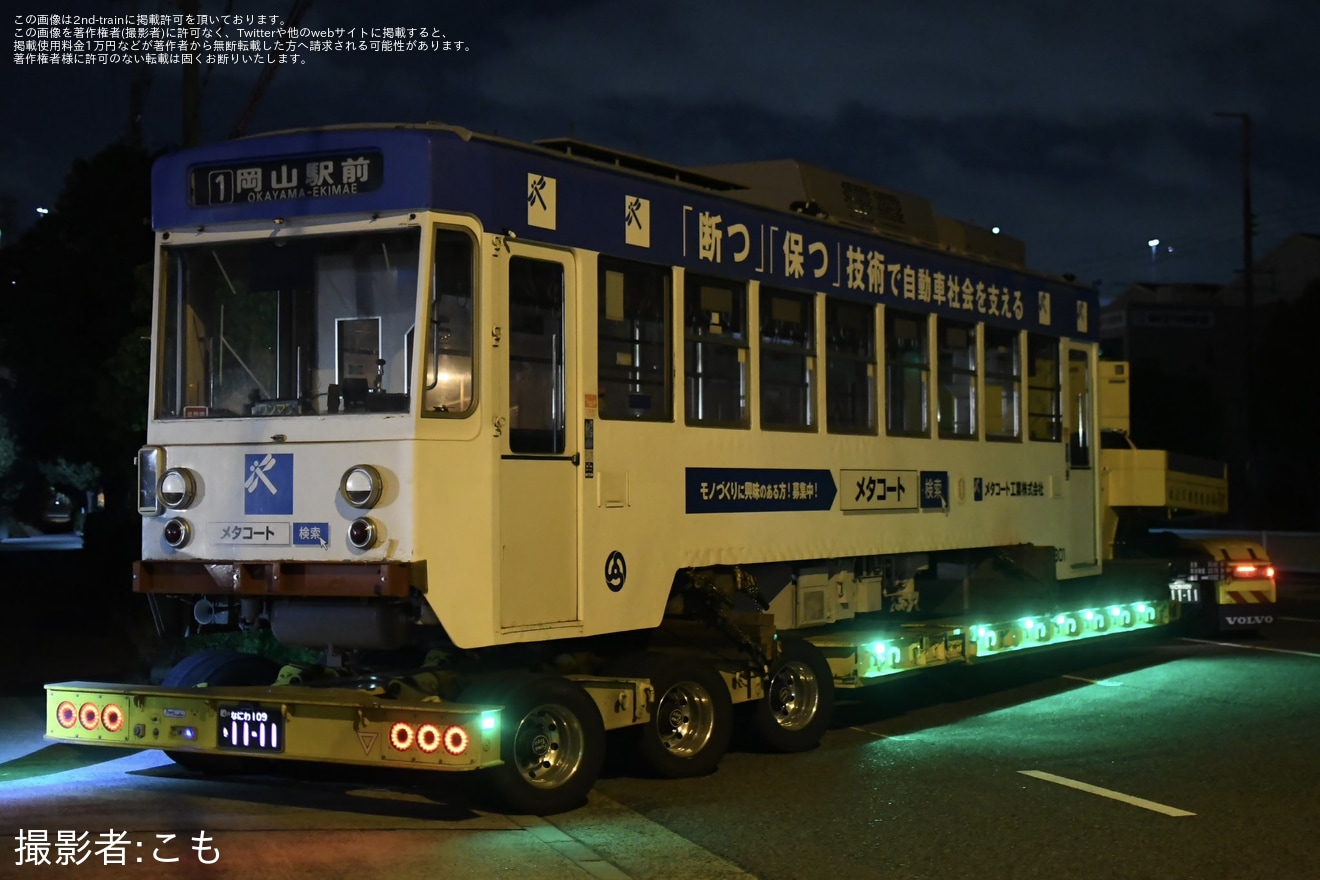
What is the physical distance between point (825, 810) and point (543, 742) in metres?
1.69

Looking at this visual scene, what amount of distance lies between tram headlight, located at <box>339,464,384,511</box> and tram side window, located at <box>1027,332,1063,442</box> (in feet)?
26.1

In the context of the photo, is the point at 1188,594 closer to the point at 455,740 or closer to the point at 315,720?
the point at 455,740

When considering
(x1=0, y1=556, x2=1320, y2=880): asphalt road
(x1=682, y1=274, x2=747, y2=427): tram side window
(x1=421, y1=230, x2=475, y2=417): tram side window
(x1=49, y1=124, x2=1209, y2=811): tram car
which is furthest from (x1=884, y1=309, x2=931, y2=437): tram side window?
(x1=421, y1=230, x2=475, y2=417): tram side window

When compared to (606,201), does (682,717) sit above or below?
below

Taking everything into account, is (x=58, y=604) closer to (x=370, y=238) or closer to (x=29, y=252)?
(x=29, y=252)

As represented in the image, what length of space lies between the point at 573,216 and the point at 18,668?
30.0 feet

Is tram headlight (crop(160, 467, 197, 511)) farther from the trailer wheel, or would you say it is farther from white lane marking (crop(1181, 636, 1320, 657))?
white lane marking (crop(1181, 636, 1320, 657))

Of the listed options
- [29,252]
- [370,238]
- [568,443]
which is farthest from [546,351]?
[29,252]

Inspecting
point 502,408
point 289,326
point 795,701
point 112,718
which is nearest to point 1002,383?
point 795,701

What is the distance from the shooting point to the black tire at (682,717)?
1017cm

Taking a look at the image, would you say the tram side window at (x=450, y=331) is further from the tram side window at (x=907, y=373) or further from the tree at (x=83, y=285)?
the tree at (x=83, y=285)

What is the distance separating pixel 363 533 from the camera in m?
8.84

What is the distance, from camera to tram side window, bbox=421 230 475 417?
352 inches

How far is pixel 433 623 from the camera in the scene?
892cm
